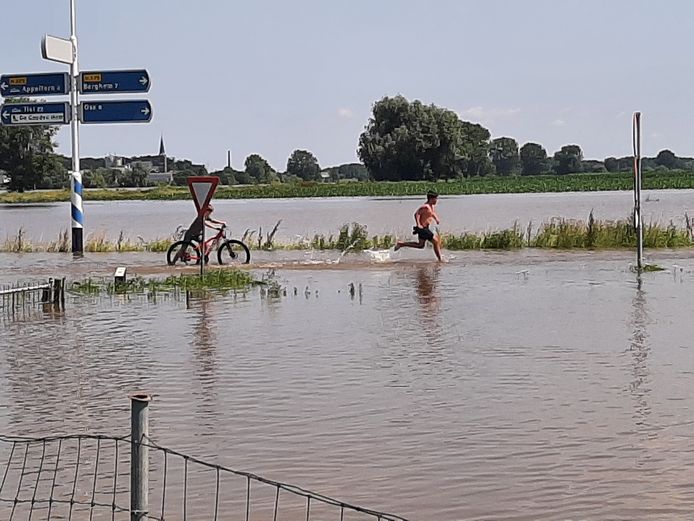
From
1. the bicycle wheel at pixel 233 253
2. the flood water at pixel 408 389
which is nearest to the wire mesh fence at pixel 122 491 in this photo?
the flood water at pixel 408 389

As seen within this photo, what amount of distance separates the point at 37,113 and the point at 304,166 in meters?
101

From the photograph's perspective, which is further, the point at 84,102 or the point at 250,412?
the point at 84,102

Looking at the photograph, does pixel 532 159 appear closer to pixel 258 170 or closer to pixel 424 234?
pixel 258 170

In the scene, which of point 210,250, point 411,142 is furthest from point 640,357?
point 411,142

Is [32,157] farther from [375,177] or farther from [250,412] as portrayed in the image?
[250,412]

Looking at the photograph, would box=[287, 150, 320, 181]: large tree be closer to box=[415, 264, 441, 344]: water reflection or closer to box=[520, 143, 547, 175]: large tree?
box=[520, 143, 547, 175]: large tree

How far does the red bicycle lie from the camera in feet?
80.6

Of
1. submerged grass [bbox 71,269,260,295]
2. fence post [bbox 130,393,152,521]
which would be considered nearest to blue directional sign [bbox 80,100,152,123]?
submerged grass [bbox 71,269,260,295]

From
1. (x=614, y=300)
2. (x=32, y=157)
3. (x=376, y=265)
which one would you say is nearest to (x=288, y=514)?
(x=614, y=300)

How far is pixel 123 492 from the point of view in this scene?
287 inches

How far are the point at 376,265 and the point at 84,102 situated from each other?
967cm

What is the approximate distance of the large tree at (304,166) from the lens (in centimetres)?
13000

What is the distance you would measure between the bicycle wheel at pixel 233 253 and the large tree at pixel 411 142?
68295 mm

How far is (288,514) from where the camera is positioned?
6855 millimetres
